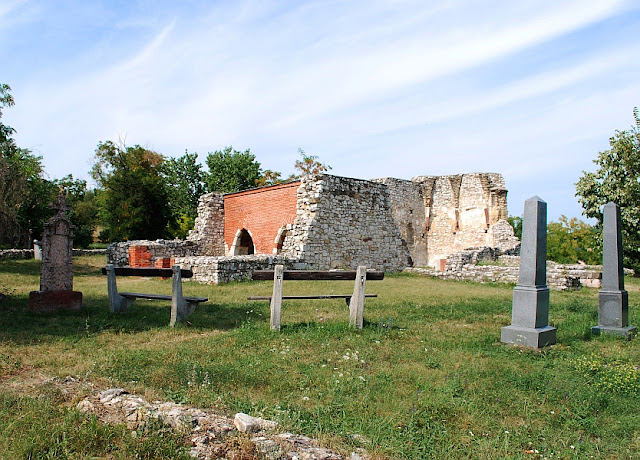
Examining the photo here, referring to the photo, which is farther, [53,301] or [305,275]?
[53,301]

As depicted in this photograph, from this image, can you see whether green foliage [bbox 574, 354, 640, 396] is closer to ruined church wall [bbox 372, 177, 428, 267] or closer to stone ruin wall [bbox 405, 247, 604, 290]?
stone ruin wall [bbox 405, 247, 604, 290]

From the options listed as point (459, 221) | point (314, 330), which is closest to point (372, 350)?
point (314, 330)

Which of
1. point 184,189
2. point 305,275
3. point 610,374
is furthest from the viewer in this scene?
point 184,189

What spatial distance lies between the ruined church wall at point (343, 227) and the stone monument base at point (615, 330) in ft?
36.9

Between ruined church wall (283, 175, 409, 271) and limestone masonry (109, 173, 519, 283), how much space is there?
38mm

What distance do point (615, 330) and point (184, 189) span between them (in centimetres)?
2877

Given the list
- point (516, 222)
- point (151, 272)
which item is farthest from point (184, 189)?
point (516, 222)

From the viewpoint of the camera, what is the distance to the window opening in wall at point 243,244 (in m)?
22.8

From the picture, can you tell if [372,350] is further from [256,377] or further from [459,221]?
[459,221]

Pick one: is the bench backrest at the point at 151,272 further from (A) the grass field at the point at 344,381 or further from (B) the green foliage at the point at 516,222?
(B) the green foliage at the point at 516,222

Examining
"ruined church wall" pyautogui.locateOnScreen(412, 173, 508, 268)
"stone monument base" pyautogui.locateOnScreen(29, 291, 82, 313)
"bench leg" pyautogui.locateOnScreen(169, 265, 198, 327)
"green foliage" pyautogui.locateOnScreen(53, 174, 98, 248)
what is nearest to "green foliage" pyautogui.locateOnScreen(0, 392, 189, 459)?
"bench leg" pyautogui.locateOnScreen(169, 265, 198, 327)

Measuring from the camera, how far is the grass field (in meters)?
3.40

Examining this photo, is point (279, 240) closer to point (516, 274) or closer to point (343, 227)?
point (343, 227)

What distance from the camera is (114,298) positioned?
27.9 feet
